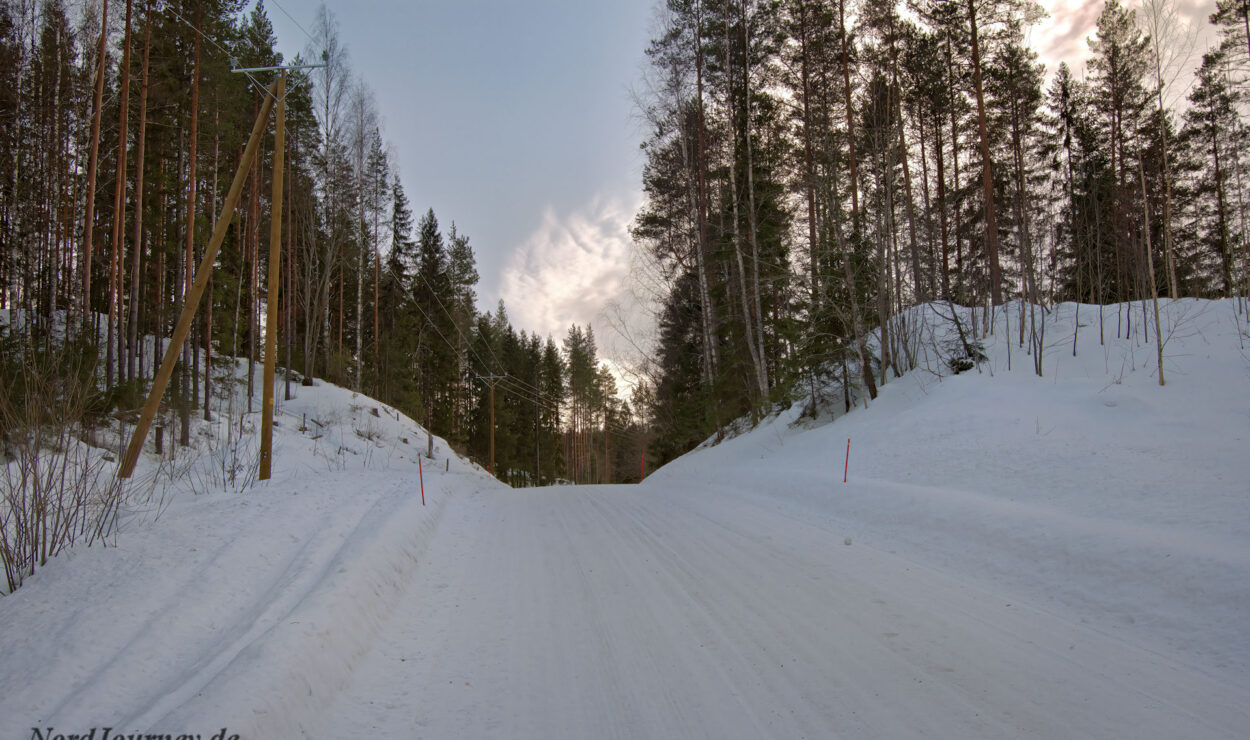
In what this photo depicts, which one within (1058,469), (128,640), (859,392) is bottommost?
(128,640)

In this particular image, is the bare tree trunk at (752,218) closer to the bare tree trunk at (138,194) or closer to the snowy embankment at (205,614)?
the snowy embankment at (205,614)

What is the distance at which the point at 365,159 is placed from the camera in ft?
81.5

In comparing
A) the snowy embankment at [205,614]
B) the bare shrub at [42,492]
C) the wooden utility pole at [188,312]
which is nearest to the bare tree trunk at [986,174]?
the snowy embankment at [205,614]

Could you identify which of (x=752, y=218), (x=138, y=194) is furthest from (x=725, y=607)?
(x=138, y=194)

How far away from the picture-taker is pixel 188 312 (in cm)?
814

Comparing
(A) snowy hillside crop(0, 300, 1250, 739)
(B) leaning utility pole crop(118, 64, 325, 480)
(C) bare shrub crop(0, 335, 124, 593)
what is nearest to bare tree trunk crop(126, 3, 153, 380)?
(B) leaning utility pole crop(118, 64, 325, 480)

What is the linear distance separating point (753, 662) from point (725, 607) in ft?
3.01

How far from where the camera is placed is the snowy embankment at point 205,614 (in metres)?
2.61

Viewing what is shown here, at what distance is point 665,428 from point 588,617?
75.4 feet

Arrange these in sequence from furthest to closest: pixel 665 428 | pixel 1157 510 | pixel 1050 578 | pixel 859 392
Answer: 1. pixel 665 428
2. pixel 859 392
3. pixel 1157 510
4. pixel 1050 578

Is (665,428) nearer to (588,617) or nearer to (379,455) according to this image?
(379,455)

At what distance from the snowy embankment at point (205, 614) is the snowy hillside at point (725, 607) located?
0.07 ft

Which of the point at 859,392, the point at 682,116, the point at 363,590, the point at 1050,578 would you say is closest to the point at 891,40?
the point at 682,116

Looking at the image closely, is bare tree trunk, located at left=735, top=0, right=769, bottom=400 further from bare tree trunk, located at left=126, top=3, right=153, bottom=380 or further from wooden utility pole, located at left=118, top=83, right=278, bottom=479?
bare tree trunk, located at left=126, top=3, right=153, bottom=380
